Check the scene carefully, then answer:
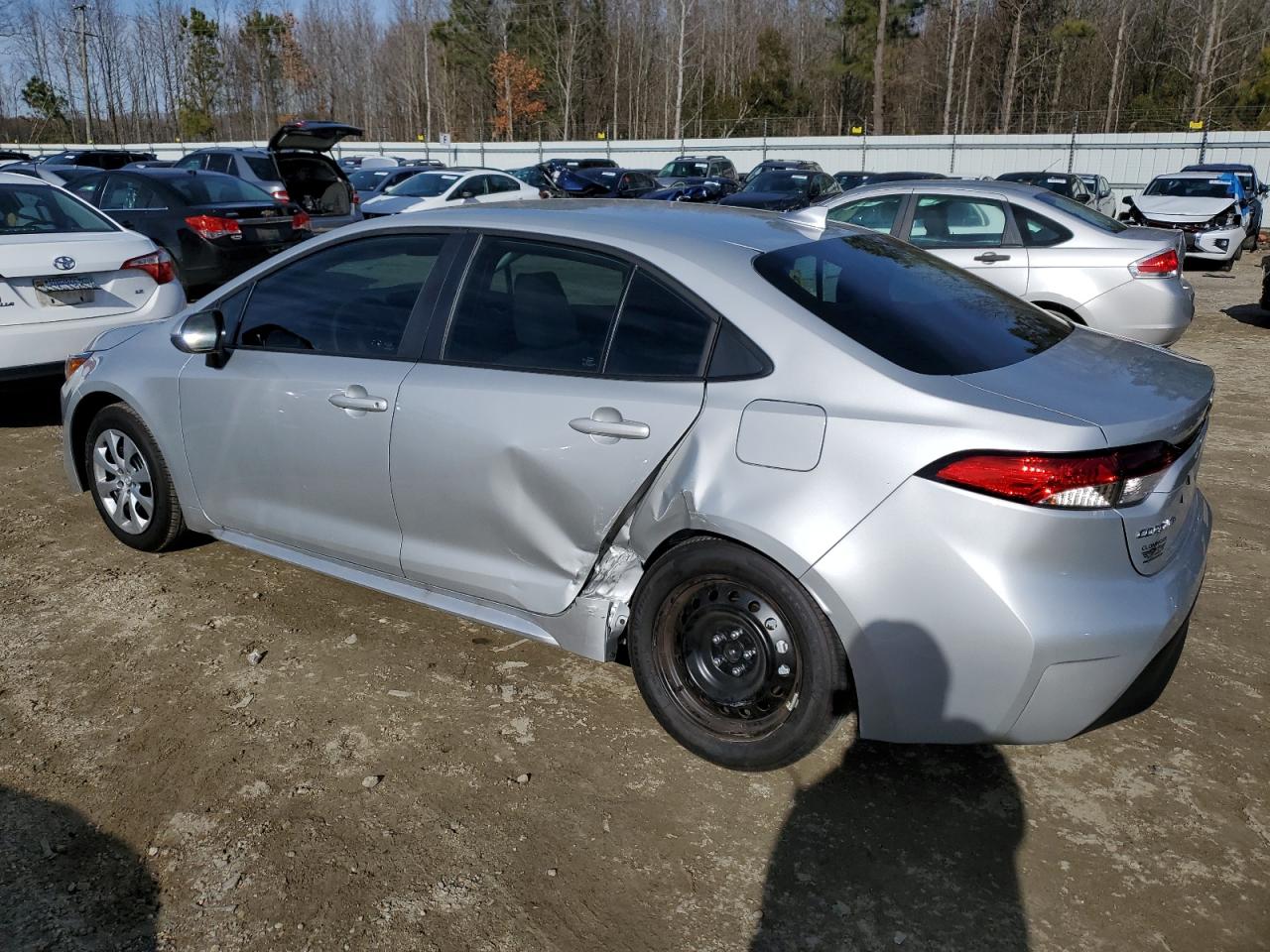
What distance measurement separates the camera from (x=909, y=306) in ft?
10.6

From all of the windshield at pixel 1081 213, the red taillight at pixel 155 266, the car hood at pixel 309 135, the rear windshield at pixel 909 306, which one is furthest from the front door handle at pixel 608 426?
the car hood at pixel 309 135

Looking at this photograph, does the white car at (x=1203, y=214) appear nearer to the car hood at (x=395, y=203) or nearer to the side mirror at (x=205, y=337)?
the car hood at (x=395, y=203)

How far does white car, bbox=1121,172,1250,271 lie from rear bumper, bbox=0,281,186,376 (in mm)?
15966

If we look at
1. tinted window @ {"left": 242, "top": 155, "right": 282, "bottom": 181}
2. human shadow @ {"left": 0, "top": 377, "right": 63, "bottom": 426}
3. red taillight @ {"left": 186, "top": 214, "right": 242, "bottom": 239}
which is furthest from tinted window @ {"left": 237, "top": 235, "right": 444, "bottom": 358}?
tinted window @ {"left": 242, "top": 155, "right": 282, "bottom": 181}

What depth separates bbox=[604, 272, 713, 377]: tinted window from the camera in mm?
3092

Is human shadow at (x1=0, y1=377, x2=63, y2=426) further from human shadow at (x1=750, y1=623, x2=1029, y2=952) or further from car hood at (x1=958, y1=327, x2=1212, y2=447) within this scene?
car hood at (x1=958, y1=327, x2=1212, y2=447)

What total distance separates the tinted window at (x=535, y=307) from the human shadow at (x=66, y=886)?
1.81 meters

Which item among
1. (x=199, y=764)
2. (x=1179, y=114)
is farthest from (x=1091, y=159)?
(x=199, y=764)

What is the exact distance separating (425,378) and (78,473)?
2.39 metres

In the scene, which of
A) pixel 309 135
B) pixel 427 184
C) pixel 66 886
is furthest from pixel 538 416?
pixel 427 184

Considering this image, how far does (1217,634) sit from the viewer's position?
13.1ft

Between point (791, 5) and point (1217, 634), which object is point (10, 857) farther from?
point (791, 5)

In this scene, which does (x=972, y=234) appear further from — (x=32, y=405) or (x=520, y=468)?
(x=32, y=405)

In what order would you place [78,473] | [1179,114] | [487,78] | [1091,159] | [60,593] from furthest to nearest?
[487,78]
[1179,114]
[1091,159]
[78,473]
[60,593]
